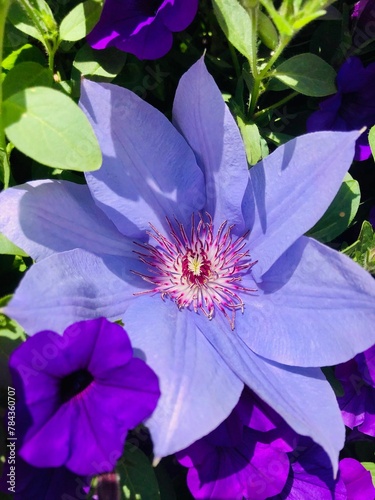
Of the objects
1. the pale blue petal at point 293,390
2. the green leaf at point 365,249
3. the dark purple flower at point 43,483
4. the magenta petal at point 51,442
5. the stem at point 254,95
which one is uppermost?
the stem at point 254,95

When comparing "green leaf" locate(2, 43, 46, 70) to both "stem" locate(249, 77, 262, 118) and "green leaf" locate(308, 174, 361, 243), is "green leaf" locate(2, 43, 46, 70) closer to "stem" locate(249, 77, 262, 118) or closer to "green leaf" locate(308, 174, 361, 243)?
"stem" locate(249, 77, 262, 118)

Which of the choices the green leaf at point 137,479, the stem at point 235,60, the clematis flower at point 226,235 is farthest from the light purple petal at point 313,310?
the stem at point 235,60

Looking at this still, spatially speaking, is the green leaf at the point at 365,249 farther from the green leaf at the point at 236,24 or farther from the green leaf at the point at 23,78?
the green leaf at the point at 23,78

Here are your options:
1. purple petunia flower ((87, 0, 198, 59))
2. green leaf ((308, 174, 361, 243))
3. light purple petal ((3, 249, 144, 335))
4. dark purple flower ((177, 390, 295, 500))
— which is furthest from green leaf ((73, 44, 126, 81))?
dark purple flower ((177, 390, 295, 500))

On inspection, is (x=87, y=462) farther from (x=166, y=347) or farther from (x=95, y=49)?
(x=95, y=49)

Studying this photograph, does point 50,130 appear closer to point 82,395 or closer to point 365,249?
point 82,395
